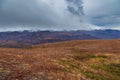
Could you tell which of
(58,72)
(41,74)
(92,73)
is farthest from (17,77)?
(92,73)

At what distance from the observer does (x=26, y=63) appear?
35.0m

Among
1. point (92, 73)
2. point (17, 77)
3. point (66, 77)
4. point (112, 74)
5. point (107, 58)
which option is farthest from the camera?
point (107, 58)

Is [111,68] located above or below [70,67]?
below

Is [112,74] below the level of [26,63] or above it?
below

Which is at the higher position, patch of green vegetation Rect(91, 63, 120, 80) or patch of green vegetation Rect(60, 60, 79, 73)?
patch of green vegetation Rect(60, 60, 79, 73)

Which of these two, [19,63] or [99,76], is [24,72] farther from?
[99,76]

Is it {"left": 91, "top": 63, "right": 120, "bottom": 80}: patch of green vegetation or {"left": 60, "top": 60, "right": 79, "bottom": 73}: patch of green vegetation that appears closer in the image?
{"left": 60, "top": 60, "right": 79, "bottom": 73}: patch of green vegetation

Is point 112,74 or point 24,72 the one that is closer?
point 24,72

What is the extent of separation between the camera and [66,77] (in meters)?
31.2

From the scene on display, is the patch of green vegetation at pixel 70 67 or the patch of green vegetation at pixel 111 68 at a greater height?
the patch of green vegetation at pixel 70 67

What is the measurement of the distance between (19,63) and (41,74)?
5130 mm

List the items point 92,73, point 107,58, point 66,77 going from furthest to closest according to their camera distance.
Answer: point 107,58 < point 92,73 < point 66,77

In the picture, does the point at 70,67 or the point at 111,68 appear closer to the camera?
the point at 70,67

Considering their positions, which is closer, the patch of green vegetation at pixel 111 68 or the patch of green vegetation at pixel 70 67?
the patch of green vegetation at pixel 70 67
